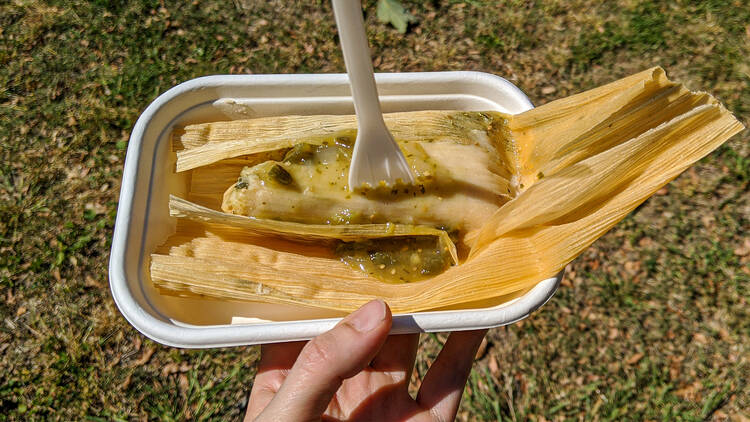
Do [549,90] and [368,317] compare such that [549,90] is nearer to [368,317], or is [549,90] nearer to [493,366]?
[493,366]

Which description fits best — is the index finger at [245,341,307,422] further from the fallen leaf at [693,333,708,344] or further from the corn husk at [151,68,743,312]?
the fallen leaf at [693,333,708,344]

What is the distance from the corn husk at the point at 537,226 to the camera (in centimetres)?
169

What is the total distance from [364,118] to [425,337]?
1.63 meters

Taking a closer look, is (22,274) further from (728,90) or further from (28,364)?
(728,90)

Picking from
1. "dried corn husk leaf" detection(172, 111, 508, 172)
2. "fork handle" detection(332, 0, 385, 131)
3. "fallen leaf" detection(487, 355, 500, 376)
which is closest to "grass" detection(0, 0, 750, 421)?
"fallen leaf" detection(487, 355, 500, 376)

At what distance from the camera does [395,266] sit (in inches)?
72.1

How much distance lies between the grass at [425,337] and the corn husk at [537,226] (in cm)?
119

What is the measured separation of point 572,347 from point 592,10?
7.81 ft

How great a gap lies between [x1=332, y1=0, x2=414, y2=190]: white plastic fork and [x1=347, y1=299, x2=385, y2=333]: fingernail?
0.46 m

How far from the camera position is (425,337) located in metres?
2.85

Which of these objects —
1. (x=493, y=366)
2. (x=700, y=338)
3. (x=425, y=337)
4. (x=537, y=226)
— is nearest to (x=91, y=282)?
(x=425, y=337)

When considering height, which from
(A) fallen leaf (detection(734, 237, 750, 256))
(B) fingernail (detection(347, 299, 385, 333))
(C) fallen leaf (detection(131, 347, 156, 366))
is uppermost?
(B) fingernail (detection(347, 299, 385, 333))

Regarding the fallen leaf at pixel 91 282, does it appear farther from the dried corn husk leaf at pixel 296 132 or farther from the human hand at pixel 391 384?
the dried corn husk leaf at pixel 296 132

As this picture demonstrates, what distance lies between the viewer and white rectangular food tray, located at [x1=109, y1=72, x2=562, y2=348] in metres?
1.61
